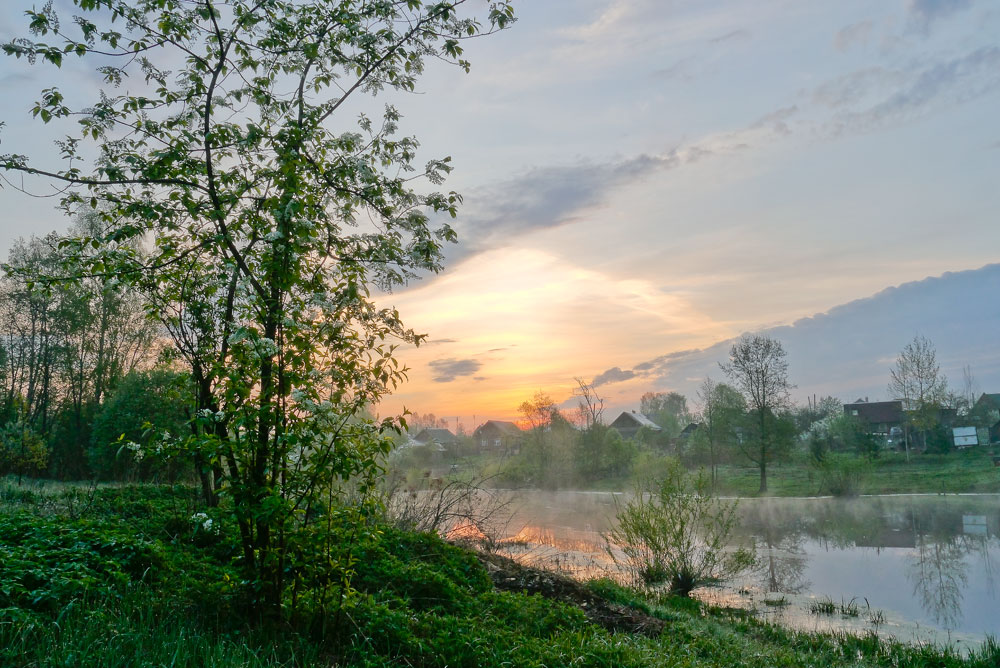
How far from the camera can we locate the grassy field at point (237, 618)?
370 cm

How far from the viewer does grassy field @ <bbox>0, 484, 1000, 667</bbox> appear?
370 centimetres

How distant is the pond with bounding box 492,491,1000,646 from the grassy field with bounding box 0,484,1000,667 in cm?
333

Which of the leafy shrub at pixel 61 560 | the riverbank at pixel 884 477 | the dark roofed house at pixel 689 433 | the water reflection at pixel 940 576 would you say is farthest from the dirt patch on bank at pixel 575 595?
the dark roofed house at pixel 689 433

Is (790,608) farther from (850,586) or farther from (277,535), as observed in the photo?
(277,535)

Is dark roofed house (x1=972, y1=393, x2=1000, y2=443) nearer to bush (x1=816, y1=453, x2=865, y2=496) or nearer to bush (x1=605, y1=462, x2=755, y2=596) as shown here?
bush (x1=816, y1=453, x2=865, y2=496)

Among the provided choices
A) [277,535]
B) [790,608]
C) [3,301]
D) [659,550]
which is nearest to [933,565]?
[790,608]

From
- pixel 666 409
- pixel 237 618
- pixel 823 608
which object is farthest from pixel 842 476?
pixel 666 409

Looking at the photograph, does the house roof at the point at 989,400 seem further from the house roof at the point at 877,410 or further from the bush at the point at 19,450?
the bush at the point at 19,450

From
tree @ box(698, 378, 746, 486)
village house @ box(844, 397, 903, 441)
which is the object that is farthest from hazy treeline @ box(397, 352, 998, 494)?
village house @ box(844, 397, 903, 441)

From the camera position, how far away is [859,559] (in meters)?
16.6

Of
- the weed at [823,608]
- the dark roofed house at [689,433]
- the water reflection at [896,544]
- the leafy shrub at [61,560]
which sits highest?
the leafy shrub at [61,560]

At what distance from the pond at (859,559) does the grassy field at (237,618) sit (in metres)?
3.33

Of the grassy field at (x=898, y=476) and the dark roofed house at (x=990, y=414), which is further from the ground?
the dark roofed house at (x=990, y=414)

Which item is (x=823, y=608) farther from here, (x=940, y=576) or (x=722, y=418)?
(x=722, y=418)
